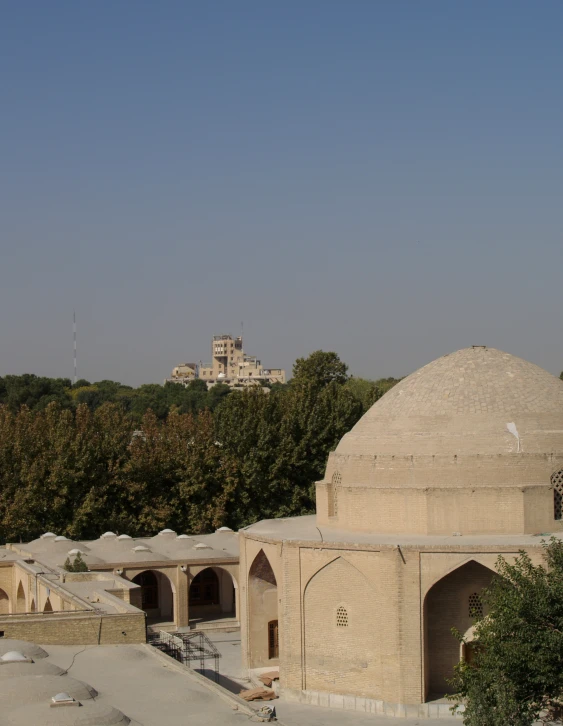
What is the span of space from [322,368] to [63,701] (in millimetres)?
42449

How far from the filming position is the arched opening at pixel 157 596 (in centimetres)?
3516

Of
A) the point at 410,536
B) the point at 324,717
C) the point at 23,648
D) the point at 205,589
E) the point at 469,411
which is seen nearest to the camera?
the point at 23,648

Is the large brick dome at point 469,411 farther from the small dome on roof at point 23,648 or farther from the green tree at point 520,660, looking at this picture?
the small dome on roof at point 23,648

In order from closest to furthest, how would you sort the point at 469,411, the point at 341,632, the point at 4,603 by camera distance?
1. the point at 341,632
2. the point at 469,411
3. the point at 4,603

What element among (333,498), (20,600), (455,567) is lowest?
(20,600)

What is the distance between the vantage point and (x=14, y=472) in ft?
129

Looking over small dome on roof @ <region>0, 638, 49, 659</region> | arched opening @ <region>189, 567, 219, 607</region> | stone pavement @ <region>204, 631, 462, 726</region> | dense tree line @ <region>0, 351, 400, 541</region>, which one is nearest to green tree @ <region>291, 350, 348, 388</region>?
dense tree line @ <region>0, 351, 400, 541</region>

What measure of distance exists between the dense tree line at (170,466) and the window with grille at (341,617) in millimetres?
15919

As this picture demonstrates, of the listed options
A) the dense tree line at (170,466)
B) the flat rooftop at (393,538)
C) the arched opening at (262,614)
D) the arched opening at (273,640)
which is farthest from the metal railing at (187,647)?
the dense tree line at (170,466)

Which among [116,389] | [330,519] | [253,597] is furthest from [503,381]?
[116,389]

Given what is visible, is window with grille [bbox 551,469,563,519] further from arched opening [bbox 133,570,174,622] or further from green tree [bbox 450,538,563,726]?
arched opening [bbox 133,570,174,622]

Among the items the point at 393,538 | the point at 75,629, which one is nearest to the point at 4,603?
the point at 75,629

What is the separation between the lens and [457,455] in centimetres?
2567

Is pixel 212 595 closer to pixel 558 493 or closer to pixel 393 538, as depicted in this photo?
pixel 393 538
